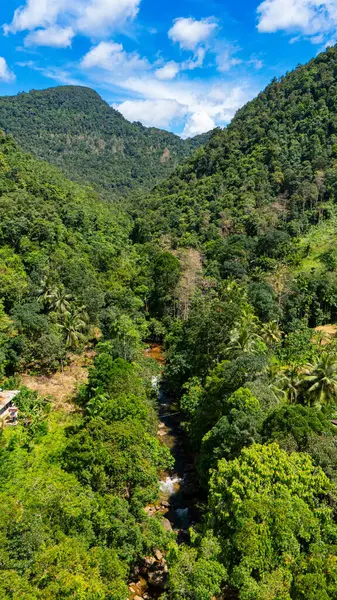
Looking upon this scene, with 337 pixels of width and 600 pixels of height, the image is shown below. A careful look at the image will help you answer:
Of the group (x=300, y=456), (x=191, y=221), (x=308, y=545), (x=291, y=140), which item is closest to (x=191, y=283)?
(x=191, y=221)

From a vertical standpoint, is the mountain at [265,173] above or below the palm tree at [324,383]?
above

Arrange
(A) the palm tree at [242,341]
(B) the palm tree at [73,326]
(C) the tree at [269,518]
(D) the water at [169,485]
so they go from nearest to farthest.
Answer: (C) the tree at [269,518]
(D) the water at [169,485]
(A) the palm tree at [242,341]
(B) the palm tree at [73,326]

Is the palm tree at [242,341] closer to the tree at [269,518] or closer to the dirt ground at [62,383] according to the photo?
the tree at [269,518]

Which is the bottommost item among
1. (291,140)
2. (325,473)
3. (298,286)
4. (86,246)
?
(325,473)

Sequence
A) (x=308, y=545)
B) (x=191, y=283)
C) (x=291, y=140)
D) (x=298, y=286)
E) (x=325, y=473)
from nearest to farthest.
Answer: (x=308, y=545)
(x=325, y=473)
(x=298, y=286)
(x=191, y=283)
(x=291, y=140)

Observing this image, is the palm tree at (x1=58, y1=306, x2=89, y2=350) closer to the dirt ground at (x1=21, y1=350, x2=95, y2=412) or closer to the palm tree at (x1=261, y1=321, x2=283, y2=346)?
the dirt ground at (x1=21, y1=350, x2=95, y2=412)

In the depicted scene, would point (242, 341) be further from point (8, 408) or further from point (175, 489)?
point (8, 408)

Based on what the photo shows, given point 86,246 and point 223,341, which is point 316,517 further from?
point 86,246

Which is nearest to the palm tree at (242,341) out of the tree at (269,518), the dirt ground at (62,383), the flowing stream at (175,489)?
the flowing stream at (175,489)
